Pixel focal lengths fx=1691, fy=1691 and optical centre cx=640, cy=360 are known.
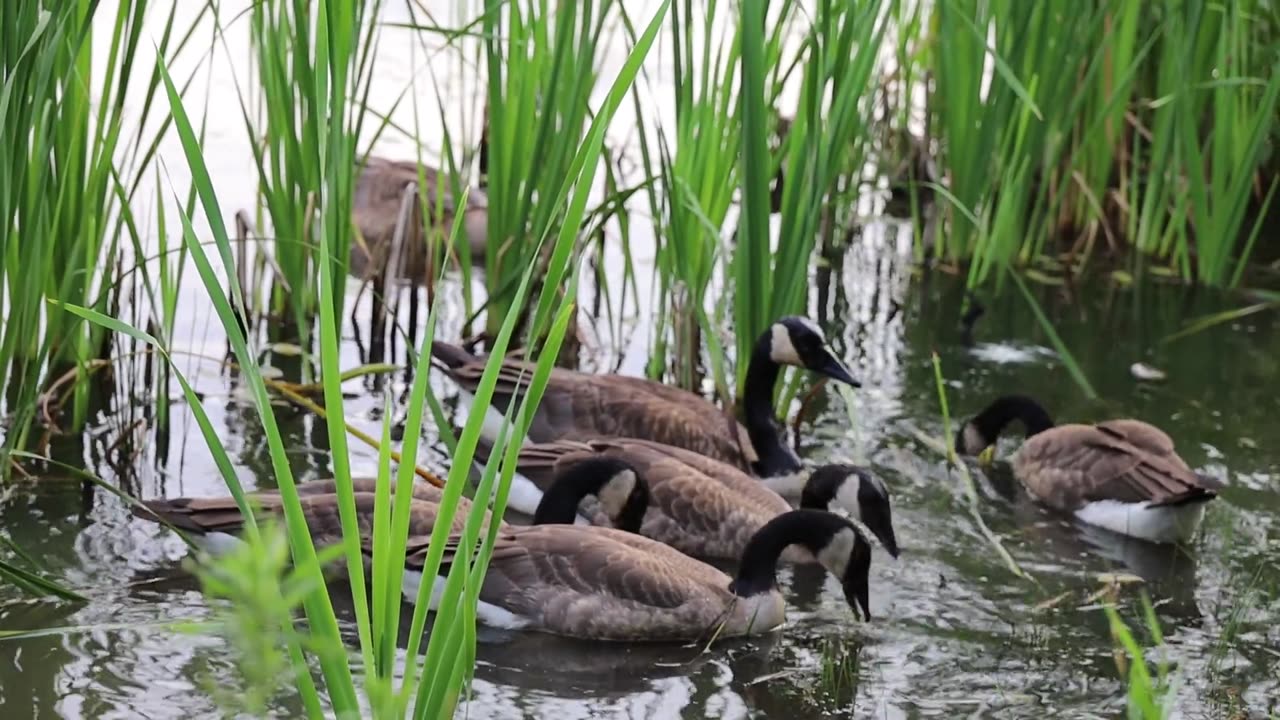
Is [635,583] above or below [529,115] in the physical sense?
below

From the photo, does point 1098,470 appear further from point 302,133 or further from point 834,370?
point 302,133

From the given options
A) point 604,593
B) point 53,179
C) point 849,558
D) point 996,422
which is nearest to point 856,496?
point 849,558

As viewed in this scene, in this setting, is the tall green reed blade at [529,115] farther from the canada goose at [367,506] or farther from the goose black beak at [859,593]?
the goose black beak at [859,593]

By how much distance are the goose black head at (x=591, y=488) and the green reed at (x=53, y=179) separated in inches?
70.0

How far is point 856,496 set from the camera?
6672 millimetres

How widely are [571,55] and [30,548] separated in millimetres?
2983

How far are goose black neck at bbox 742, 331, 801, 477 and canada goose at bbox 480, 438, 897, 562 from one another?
0.37 metres

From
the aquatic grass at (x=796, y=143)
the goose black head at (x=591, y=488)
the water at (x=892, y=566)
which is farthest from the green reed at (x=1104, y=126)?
the goose black head at (x=591, y=488)

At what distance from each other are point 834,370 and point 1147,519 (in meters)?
1.47

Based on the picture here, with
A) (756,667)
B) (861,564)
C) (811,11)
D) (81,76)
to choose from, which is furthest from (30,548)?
(811,11)

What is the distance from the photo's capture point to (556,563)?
5.87 meters

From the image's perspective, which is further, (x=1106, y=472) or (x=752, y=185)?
(x=1106, y=472)

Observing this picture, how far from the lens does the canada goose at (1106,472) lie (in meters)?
6.95

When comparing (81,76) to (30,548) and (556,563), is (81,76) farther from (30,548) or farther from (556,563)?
(556,563)
